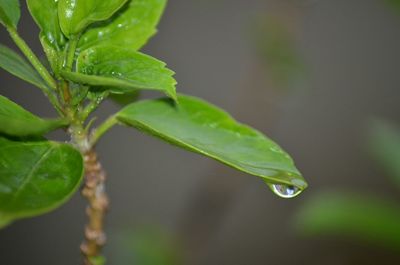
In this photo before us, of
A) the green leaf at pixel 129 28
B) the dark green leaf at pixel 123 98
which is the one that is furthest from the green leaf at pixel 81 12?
the dark green leaf at pixel 123 98

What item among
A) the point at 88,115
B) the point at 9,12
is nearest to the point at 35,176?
the point at 88,115

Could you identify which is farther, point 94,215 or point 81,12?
point 94,215

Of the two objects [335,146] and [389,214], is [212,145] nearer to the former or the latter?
[389,214]

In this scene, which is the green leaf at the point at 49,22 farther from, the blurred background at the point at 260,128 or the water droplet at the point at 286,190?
the blurred background at the point at 260,128

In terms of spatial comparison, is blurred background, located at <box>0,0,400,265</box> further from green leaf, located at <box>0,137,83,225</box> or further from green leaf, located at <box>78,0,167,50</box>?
green leaf, located at <box>0,137,83,225</box>

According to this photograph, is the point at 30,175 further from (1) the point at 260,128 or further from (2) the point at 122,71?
(1) the point at 260,128

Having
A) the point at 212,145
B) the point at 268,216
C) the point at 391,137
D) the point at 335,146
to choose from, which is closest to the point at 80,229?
the point at 268,216

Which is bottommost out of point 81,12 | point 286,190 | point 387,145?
point 387,145
